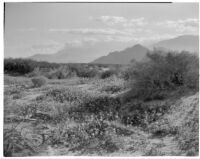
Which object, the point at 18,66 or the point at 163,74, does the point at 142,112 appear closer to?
the point at 163,74

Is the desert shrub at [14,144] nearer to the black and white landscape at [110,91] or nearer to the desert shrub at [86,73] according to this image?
the black and white landscape at [110,91]

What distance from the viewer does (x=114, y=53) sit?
7.47 metres

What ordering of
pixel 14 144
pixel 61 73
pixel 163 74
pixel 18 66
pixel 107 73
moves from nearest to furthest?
pixel 14 144, pixel 163 74, pixel 18 66, pixel 61 73, pixel 107 73

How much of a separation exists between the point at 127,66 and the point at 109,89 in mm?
820

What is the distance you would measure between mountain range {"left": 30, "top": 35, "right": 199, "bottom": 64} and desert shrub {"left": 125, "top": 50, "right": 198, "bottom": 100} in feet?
0.64

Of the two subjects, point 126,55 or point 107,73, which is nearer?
point 126,55

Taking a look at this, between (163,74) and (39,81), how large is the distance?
3.84 m

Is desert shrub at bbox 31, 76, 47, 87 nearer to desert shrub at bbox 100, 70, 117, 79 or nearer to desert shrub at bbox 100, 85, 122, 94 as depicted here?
desert shrub at bbox 100, 70, 117, 79

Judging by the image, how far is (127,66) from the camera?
7.77 metres

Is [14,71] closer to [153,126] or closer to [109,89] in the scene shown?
[109,89]

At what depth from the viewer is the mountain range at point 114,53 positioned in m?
7.22

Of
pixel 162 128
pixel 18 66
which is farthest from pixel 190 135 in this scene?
pixel 18 66

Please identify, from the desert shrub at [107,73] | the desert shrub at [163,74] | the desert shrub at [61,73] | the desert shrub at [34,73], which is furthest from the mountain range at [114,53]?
the desert shrub at [107,73]

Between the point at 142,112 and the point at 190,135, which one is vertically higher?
the point at 142,112
